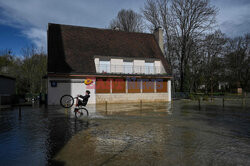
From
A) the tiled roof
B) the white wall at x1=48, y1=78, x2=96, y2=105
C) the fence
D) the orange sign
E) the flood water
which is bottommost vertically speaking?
the flood water

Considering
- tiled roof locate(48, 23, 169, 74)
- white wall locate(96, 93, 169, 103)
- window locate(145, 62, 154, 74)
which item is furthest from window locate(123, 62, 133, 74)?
white wall locate(96, 93, 169, 103)

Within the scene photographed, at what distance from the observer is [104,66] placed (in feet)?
77.5

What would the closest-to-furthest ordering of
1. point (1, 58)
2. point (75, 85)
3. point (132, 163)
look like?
point (132, 163) < point (75, 85) < point (1, 58)

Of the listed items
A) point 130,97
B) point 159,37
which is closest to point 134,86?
point 130,97

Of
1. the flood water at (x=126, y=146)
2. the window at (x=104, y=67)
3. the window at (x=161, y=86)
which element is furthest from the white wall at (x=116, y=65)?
the flood water at (x=126, y=146)

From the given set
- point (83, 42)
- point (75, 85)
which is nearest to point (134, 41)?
point (83, 42)

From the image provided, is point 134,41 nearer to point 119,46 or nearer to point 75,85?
point 119,46

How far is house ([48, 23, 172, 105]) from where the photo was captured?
20.8 meters

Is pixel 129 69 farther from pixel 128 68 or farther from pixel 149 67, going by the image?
pixel 149 67

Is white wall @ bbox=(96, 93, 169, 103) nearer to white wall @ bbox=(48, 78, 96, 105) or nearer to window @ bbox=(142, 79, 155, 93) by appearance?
window @ bbox=(142, 79, 155, 93)

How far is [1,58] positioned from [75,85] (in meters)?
22.0

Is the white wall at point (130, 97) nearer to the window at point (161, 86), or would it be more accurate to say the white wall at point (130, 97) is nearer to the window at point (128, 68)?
the window at point (161, 86)

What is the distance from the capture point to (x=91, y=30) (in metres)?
26.7

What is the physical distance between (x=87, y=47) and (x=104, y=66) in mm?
2934
